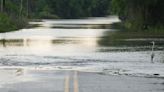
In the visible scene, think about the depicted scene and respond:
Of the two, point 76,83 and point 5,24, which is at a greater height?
point 5,24

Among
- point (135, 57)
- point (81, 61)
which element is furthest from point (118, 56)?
point (81, 61)

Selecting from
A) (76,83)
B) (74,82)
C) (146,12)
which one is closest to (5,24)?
(146,12)

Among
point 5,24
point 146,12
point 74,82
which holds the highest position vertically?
point 146,12

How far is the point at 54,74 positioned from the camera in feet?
65.2

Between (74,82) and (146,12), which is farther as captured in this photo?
(146,12)

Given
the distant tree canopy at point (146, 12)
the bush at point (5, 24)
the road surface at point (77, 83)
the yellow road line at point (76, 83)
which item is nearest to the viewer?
the yellow road line at point (76, 83)

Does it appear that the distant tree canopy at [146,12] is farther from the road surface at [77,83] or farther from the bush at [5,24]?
the road surface at [77,83]

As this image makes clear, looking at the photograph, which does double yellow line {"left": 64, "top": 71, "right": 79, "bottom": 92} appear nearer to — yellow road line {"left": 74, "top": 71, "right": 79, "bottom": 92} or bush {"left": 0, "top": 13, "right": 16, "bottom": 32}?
yellow road line {"left": 74, "top": 71, "right": 79, "bottom": 92}

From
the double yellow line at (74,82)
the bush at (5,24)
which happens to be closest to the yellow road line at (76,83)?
the double yellow line at (74,82)

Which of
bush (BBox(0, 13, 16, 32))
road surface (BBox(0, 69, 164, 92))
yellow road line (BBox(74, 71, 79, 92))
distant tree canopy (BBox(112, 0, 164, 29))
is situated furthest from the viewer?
distant tree canopy (BBox(112, 0, 164, 29))

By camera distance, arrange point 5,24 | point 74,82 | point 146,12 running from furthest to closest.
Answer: point 146,12, point 5,24, point 74,82

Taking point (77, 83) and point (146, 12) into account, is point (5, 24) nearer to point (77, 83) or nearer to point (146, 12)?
point (146, 12)

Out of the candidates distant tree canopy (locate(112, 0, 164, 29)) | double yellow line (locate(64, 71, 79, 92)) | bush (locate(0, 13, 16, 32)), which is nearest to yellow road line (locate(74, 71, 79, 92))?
double yellow line (locate(64, 71, 79, 92))

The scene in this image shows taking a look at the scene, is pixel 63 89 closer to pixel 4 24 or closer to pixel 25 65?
pixel 25 65
